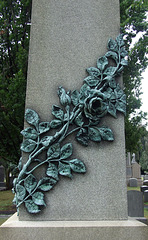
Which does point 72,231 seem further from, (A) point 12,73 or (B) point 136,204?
(A) point 12,73

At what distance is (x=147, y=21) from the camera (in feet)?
27.0

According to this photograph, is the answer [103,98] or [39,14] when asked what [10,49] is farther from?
[103,98]

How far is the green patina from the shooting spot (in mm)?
2283

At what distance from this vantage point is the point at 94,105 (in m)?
2.36

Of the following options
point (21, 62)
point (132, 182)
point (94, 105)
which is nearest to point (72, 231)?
point (94, 105)

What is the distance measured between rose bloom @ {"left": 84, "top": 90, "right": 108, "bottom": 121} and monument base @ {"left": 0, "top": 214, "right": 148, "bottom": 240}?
1.09m

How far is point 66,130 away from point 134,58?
688cm

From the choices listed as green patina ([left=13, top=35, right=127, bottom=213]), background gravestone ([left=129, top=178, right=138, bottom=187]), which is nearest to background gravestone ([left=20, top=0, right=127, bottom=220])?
green patina ([left=13, top=35, right=127, bottom=213])

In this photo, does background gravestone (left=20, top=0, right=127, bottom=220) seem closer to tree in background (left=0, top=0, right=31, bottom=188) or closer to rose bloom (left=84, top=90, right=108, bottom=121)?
rose bloom (left=84, top=90, right=108, bottom=121)

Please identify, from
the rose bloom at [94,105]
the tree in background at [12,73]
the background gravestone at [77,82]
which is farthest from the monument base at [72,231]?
the tree in background at [12,73]

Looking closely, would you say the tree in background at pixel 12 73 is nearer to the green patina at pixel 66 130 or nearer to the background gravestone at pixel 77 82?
the background gravestone at pixel 77 82

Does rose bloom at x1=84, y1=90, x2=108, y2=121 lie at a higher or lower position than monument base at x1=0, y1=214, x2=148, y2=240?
higher

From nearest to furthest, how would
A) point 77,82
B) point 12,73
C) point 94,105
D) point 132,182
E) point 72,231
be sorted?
point 72,231 < point 94,105 < point 77,82 < point 12,73 < point 132,182

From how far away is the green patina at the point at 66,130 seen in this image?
228cm
